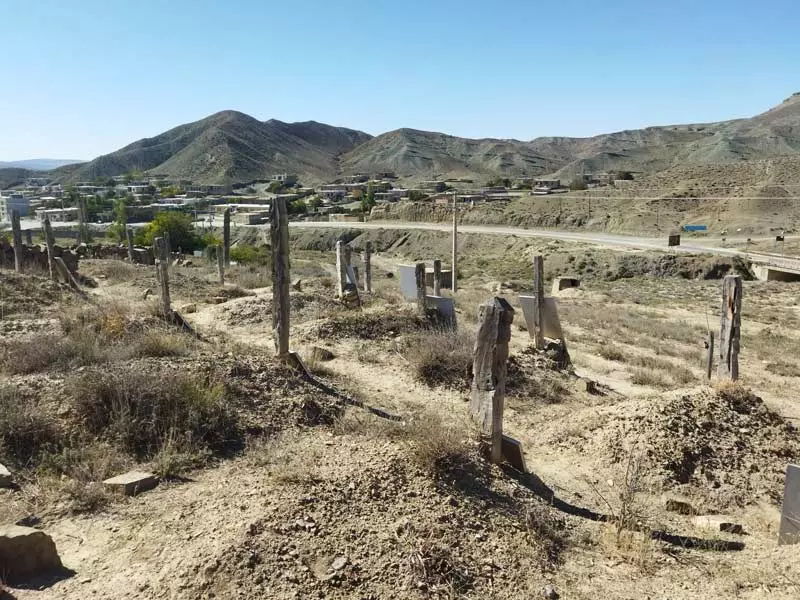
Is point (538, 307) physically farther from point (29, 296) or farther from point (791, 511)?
point (29, 296)

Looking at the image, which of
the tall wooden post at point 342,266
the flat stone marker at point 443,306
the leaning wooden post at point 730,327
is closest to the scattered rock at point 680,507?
the leaning wooden post at point 730,327

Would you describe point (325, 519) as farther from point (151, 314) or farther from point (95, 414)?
point (151, 314)

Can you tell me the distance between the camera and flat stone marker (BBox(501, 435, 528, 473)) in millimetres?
7336

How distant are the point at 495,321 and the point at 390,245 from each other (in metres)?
53.4

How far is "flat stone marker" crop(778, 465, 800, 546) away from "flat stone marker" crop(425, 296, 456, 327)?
889 centimetres

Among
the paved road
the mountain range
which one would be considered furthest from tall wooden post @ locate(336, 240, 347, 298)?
the mountain range

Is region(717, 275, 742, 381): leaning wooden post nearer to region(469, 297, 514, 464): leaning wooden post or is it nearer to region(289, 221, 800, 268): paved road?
region(469, 297, 514, 464): leaning wooden post

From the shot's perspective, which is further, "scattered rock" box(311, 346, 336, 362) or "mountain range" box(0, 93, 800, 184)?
"mountain range" box(0, 93, 800, 184)

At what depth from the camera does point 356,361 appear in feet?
39.8

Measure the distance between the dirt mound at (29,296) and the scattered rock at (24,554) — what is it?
10.7 meters

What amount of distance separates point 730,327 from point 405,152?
A: 162m

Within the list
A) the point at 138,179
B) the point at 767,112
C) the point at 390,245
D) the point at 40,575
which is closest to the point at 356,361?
the point at 40,575

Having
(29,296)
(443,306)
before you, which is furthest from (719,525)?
(29,296)

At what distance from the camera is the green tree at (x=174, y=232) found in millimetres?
43594
